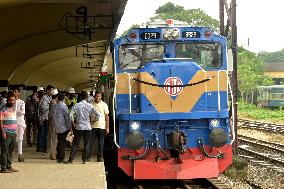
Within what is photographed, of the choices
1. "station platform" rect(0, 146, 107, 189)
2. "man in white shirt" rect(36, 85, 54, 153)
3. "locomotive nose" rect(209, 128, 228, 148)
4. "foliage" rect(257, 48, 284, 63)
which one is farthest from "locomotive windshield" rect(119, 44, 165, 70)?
"foliage" rect(257, 48, 284, 63)

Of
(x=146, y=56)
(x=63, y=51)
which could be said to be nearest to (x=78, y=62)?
(x=63, y=51)

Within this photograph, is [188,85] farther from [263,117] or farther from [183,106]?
[263,117]

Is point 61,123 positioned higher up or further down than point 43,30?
further down

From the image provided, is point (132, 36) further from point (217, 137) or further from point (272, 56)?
point (272, 56)

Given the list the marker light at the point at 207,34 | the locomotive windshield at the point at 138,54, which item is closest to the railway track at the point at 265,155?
the marker light at the point at 207,34

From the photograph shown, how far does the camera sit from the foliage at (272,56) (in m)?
156

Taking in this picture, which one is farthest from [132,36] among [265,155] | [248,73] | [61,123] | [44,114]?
[248,73]

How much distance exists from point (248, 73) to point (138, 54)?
230 ft

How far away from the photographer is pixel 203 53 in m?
12.4

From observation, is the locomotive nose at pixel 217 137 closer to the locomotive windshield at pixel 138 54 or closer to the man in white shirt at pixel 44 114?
the locomotive windshield at pixel 138 54

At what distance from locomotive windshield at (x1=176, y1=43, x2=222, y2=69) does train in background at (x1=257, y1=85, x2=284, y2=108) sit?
4626 centimetres

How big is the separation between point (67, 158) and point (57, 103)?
1625 mm

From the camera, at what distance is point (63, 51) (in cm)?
2489

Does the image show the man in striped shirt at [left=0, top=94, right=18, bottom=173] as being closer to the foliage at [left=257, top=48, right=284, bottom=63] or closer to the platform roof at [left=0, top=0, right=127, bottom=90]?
the platform roof at [left=0, top=0, right=127, bottom=90]
